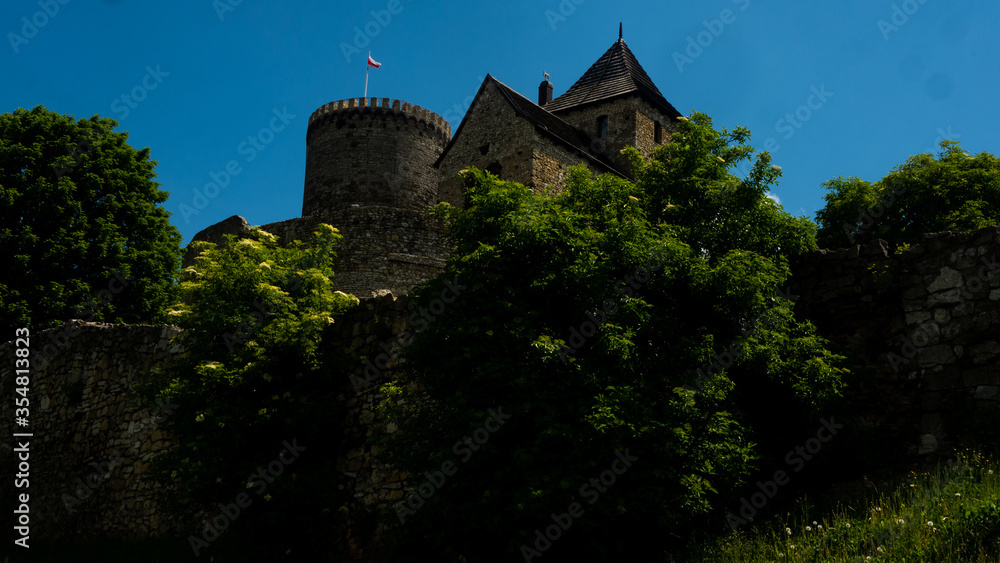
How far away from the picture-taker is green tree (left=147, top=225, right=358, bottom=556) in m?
11.0

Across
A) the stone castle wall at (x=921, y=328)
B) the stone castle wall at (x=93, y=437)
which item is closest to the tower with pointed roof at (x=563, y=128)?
the stone castle wall at (x=93, y=437)

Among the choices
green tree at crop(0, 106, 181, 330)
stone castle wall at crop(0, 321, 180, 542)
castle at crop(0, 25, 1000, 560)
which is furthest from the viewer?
green tree at crop(0, 106, 181, 330)

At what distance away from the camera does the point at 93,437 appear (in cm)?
1511

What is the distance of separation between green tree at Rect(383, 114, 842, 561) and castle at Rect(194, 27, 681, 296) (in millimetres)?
9173

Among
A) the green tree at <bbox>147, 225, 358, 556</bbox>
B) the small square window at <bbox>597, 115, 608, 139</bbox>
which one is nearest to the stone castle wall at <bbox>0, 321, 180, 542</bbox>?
the green tree at <bbox>147, 225, 358, 556</bbox>

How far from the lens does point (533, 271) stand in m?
9.84

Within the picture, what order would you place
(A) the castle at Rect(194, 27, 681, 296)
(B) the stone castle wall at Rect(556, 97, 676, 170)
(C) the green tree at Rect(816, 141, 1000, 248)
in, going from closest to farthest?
1. (C) the green tree at Rect(816, 141, 1000, 248)
2. (A) the castle at Rect(194, 27, 681, 296)
3. (B) the stone castle wall at Rect(556, 97, 676, 170)

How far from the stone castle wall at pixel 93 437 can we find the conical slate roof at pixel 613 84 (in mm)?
20595

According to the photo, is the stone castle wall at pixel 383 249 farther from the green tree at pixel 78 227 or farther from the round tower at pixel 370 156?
the round tower at pixel 370 156

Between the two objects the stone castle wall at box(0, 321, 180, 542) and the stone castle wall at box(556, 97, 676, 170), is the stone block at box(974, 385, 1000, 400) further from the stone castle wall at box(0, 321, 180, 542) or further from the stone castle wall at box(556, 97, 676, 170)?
the stone castle wall at box(556, 97, 676, 170)

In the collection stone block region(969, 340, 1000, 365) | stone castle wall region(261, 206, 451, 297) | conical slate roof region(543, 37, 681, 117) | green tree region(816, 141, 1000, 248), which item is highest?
conical slate roof region(543, 37, 681, 117)

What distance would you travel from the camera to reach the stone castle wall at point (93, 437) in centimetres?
1405

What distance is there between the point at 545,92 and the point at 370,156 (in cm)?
795

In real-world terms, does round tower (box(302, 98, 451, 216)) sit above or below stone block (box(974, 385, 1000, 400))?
above
